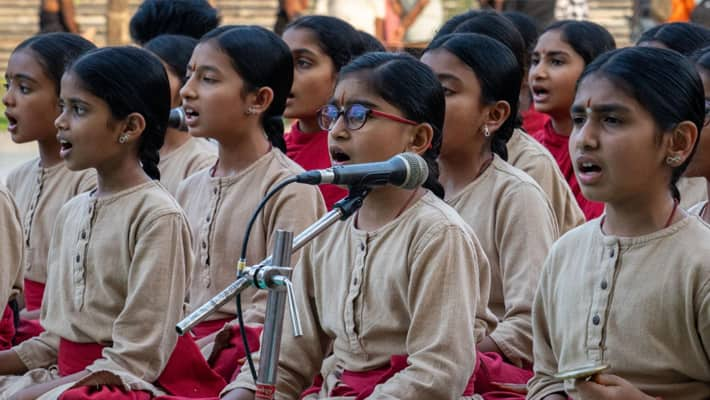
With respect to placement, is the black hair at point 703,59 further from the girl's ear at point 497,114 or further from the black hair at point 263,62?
the black hair at point 263,62

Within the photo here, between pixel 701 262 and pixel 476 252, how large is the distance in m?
0.70

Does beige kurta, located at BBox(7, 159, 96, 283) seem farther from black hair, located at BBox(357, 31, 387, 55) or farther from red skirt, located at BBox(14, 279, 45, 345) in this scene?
black hair, located at BBox(357, 31, 387, 55)

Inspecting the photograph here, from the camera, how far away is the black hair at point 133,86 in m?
4.09

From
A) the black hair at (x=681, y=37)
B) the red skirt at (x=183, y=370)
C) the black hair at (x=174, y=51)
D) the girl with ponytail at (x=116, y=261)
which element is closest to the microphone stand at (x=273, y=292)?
the girl with ponytail at (x=116, y=261)

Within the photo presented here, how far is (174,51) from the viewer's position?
18.3 feet

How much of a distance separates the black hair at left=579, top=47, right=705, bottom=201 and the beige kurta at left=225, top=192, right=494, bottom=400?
1.85 feet

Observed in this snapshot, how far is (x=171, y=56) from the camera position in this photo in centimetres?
556

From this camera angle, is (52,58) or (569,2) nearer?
(52,58)

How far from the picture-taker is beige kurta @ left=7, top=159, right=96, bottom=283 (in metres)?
5.00

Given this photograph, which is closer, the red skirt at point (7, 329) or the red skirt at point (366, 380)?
the red skirt at point (366, 380)

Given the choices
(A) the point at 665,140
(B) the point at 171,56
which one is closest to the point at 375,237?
(A) the point at 665,140

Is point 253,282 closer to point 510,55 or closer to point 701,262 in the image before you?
point 701,262

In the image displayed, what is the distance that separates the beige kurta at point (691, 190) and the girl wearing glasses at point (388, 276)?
3.79 ft

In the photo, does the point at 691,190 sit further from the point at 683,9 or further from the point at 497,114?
the point at 683,9
